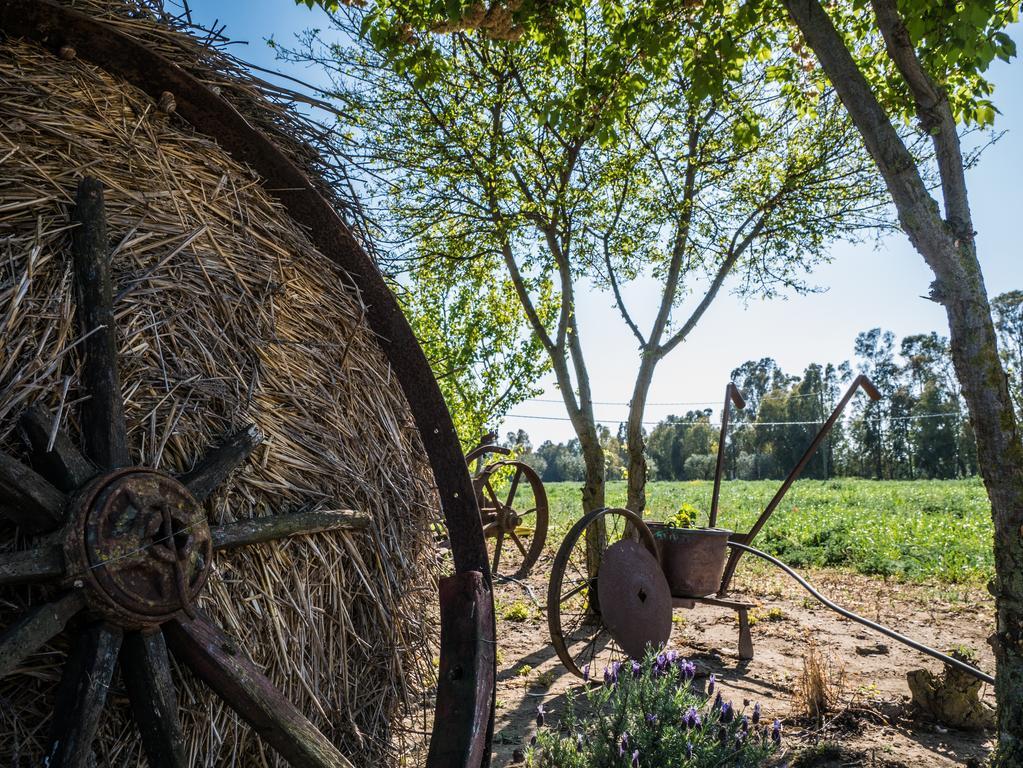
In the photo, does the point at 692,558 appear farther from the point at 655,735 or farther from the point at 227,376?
the point at 227,376

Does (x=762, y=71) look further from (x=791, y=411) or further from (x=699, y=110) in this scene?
(x=791, y=411)

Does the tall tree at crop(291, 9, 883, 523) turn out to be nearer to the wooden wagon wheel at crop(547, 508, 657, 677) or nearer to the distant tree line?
the wooden wagon wheel at crop(547, 508, 657, 677)

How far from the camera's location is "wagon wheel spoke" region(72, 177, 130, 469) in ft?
5.15

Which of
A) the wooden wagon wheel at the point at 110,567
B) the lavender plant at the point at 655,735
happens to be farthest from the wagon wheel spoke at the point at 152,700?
the lavender plant at the point at 655,735

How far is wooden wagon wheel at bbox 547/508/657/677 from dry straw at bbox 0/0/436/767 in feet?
7.46

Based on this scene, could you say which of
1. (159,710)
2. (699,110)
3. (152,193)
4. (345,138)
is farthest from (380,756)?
(699,110)

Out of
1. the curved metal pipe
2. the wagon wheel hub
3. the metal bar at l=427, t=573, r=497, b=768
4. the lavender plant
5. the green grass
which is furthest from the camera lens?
the green grass

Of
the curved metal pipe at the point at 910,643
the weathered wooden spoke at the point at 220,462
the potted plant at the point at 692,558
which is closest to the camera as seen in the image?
the weathered wooden spoke at the point at 220,462

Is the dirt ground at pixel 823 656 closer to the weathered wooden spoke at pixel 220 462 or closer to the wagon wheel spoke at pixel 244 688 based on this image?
the wagon wheel spoke at pixel 244 688

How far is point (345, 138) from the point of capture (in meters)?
2.53

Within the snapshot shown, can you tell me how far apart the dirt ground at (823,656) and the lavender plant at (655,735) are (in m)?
0.64

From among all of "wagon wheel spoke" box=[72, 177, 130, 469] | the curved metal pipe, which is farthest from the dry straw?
the curved metal pipe

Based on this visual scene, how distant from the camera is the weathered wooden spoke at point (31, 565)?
52.1 inches

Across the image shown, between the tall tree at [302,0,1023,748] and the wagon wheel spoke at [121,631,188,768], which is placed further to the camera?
the tall tree at [302,0,1023,748]
